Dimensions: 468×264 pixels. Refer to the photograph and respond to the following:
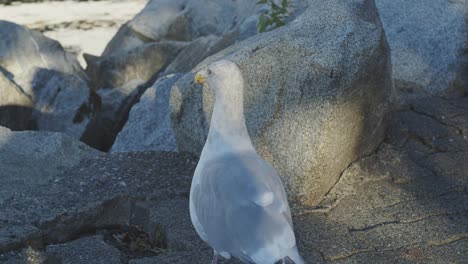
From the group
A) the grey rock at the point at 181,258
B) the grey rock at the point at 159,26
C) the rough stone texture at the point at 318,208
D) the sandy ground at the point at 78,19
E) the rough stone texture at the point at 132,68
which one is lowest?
the sandy ground at the point at 78,19

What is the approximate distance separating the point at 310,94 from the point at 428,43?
2.04 meters

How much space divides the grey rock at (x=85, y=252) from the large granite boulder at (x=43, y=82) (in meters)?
2.31

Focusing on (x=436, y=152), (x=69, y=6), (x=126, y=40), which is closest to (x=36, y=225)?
(x=436, y=152)

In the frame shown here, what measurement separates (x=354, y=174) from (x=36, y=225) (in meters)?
1.66

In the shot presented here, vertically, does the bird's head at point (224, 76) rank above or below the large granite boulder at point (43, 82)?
above

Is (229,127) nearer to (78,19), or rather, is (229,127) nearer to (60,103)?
(60,103)

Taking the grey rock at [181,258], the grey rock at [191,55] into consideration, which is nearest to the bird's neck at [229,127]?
the grey rock at [181,258]

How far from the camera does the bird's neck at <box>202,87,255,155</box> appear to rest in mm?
3244

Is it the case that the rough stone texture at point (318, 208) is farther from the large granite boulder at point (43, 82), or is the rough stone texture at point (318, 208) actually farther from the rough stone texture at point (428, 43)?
the large granite boulder at point (43, 82)

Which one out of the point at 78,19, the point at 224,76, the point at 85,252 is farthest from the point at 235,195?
the point at 78,19

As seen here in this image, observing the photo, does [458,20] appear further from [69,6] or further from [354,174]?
[69,6]

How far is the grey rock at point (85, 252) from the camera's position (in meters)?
3.59

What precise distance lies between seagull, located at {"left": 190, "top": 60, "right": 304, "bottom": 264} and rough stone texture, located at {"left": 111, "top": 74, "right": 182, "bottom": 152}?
1.85 metres

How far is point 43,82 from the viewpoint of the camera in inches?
241
